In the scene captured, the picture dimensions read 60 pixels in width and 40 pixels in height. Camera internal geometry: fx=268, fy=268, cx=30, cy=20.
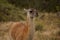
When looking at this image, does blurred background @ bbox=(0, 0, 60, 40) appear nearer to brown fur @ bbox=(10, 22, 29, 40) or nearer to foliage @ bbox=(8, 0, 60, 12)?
foliage @ bbox=(8, 0, 60, 12)

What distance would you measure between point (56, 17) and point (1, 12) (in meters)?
4.14

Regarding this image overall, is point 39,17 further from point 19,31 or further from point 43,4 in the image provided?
point 19,31

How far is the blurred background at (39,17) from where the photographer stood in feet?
39.1

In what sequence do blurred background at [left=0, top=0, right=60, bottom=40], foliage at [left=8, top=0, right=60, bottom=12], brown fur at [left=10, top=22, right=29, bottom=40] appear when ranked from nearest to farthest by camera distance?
brown fur at [left=10, top=22, right=29, bottom=40] → blurred background at [left=0, top=0, right=60, bottom=40] → foliage at [left=8, top=0, right=60, bottom=12]

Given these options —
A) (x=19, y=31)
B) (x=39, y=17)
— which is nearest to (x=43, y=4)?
(x=39, y=17)

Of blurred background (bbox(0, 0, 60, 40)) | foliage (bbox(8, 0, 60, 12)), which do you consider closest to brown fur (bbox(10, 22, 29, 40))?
blurred background (bbox(0, 0, 60, 40))

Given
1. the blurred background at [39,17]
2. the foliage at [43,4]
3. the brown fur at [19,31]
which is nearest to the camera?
the brown fur at [19,31]

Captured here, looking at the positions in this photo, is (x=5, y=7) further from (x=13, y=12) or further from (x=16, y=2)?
(x=16, y=2)

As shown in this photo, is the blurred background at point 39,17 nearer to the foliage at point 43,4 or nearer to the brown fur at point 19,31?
the foliage at point 43,4

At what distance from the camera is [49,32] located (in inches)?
497

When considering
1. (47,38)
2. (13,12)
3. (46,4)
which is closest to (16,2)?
(46,4)

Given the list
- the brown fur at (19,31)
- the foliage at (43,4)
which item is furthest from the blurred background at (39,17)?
the brown fur at (19,31)

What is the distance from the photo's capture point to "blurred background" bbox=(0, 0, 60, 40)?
11.9m

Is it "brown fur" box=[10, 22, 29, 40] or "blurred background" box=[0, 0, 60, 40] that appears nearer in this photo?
"brown fur" box=[10, 22, 29, 40]
